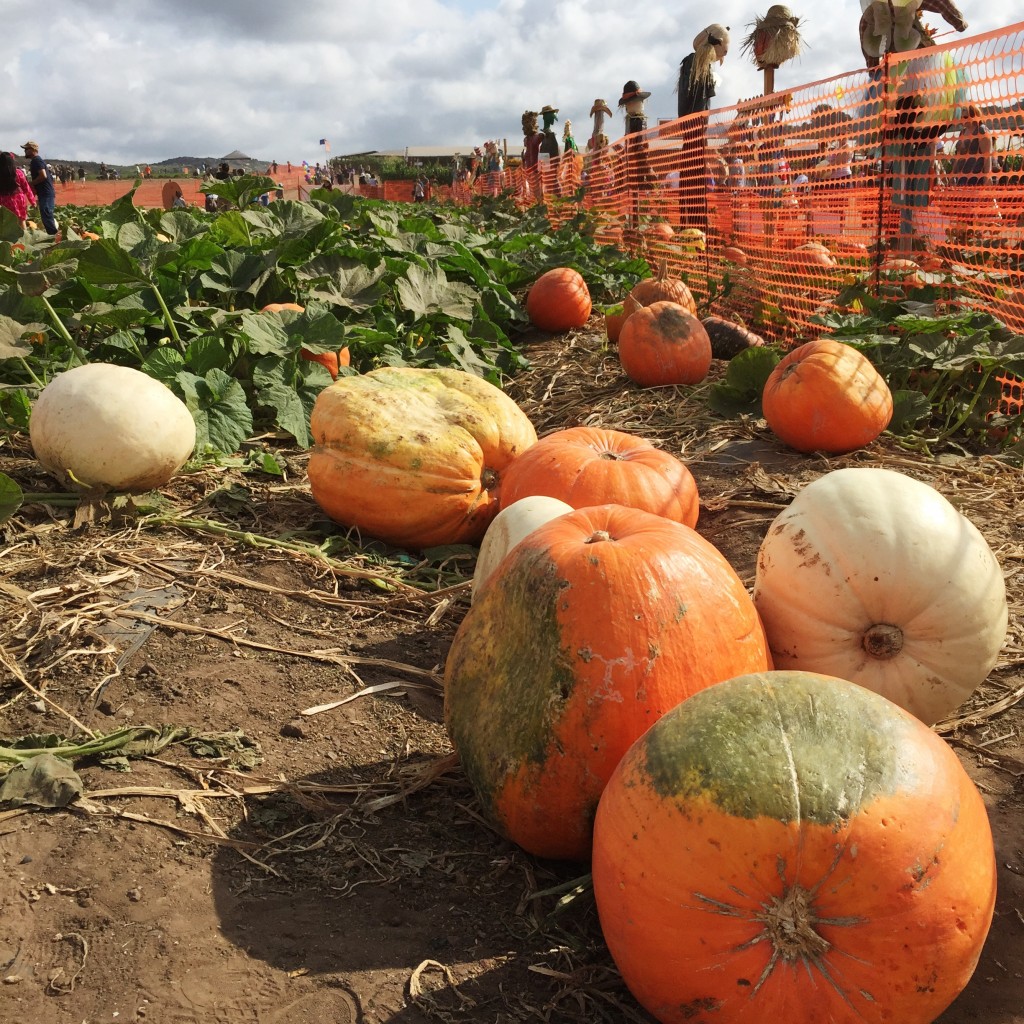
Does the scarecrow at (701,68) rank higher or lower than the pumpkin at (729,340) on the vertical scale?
higher

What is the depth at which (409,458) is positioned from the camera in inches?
147

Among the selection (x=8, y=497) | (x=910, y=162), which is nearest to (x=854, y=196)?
(x=910, y=162)

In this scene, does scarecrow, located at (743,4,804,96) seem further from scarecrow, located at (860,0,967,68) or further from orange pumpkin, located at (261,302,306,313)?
orange pumpkin, located at (261,302,306,313)

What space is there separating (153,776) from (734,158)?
8.52m

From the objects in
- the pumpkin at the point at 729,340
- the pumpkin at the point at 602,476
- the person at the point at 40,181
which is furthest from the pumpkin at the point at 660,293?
the person at the point at 40,181

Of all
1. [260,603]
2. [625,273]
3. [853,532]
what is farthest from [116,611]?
[625,273]

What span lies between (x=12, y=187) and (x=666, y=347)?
12199 millimetres

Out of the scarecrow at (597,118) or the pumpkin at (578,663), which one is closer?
the pumpkin at (578,663)

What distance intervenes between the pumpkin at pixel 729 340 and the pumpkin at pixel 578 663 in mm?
4929

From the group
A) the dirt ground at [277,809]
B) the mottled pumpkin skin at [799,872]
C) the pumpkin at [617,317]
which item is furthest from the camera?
the pumpkin at [617,317]

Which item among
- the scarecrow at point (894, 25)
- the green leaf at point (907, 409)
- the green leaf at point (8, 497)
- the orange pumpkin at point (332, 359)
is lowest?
the green leaf at point (907, 409)

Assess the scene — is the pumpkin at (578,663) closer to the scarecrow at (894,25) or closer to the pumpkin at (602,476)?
the pumpkin at (602,476)

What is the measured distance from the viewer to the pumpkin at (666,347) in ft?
20.1

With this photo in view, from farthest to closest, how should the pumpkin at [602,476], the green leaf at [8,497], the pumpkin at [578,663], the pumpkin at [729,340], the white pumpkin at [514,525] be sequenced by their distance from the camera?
the pumpkin at [729,340]
the green leaf at [8,497]
the pumpkin at [602,476]
the white pumpkin at [514,525]
the pumpkin at [578,663]
